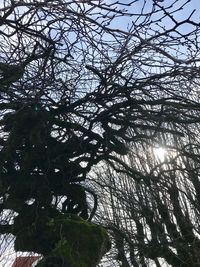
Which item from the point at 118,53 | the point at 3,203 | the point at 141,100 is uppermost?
the point at 118,53

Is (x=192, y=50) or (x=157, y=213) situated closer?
(x=192, y=50)

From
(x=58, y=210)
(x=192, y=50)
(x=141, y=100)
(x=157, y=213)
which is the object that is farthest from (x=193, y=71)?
(x=157, y=213)

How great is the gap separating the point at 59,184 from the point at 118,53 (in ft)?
4.21

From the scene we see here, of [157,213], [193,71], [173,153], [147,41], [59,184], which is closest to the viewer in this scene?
[147,41]

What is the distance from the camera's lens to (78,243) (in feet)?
11.1

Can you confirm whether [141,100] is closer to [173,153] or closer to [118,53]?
[118,53]

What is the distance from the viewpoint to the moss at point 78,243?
3191 millimetres

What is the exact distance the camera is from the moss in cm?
319

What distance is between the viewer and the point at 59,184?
3.88 m

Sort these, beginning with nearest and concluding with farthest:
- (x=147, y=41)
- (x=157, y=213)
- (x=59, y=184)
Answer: (x=147, y=41)
(x=59, y=184)
(x=157, y=213)

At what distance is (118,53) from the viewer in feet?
11.8

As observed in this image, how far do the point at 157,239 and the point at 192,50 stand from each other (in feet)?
9.60

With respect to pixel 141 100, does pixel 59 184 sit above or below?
below

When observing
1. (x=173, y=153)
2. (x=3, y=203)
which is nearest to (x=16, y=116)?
(x=3, y=203)
